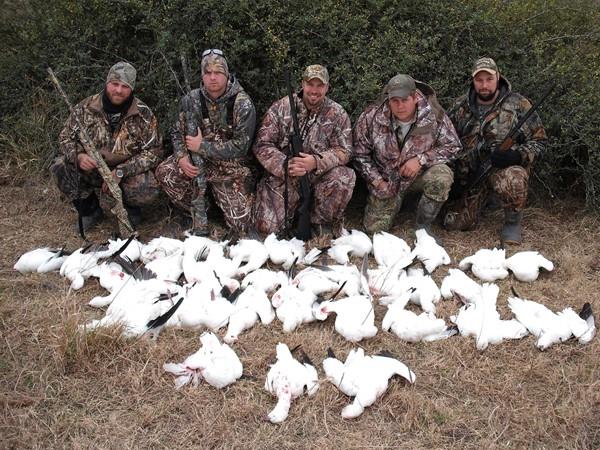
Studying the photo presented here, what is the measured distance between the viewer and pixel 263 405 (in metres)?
3.48

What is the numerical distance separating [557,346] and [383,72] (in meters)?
3.05

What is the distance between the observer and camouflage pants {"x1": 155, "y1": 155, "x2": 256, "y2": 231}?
17.7 ft

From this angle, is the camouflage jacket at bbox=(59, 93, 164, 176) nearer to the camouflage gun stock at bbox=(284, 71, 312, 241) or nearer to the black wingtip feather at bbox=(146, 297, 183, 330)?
the camouflage gun stock at bbox=(284, 71, 312, 241)

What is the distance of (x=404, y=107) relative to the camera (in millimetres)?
Answer: 5102

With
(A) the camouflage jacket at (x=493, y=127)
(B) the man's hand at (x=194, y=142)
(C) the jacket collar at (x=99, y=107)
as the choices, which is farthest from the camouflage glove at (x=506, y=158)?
(C) the jacket collar at (x=99, y=107)

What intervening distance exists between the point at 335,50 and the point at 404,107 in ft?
3.99

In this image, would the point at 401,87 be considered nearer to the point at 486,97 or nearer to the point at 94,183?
the point at 486,97

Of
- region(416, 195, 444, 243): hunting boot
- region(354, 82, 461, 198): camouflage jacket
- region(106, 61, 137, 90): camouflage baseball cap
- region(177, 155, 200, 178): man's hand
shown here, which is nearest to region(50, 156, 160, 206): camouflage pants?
region(177, 155, 200, 178): man's hand

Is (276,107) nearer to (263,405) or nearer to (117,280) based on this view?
(117,280)

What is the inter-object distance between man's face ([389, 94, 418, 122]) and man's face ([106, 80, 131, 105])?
232 centimetres

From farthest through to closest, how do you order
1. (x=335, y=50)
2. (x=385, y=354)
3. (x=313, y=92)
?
1. (x=335, y=50)
2. (x=313, y=92)
3. (x=385, y=354)

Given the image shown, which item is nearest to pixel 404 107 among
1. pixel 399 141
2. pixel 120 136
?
pixel 399 141

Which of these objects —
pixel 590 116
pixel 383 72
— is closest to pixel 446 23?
pixel 383 72

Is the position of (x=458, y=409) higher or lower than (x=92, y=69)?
lower
